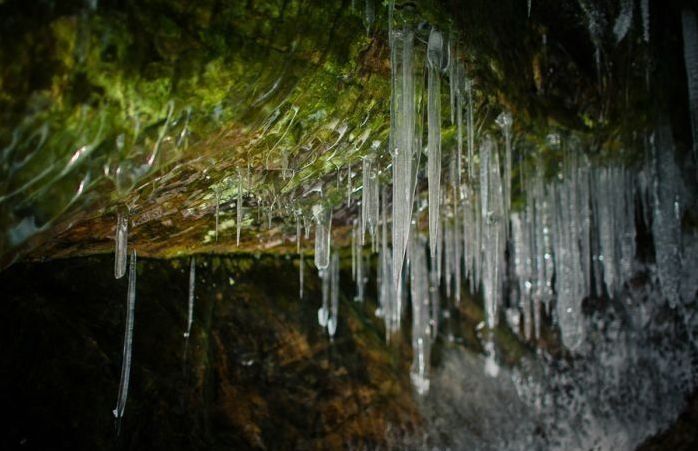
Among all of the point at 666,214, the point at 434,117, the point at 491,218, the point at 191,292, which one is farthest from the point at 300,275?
the point at 666,214

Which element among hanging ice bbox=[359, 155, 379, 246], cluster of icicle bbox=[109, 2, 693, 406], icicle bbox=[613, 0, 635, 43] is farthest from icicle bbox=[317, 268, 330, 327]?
icicle bbox=[613, 0, 635, 43]

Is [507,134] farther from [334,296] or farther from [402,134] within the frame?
[334,296]

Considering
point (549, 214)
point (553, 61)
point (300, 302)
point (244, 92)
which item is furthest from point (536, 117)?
point (300, 302)

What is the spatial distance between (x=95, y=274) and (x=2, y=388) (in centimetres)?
93

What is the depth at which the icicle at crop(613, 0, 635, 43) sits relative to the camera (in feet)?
13.5

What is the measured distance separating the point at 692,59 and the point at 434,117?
3.32 m

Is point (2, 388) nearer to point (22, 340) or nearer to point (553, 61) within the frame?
point (22, 340)

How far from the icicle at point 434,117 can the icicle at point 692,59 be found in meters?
3.14

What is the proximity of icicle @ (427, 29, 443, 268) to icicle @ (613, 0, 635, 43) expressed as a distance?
213 cm

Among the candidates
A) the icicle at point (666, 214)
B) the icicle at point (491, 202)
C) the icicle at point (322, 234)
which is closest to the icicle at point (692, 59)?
the icicle at point (666, 214)

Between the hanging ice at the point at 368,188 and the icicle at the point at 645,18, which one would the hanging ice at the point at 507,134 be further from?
the icicle at the point at 645,18

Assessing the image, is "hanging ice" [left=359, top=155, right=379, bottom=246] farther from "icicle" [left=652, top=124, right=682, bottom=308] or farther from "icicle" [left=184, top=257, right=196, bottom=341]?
"icicle" [left=652, top=124, right=682, bottom=308]

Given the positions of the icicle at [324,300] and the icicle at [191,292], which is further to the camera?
the icicle at [324,300]

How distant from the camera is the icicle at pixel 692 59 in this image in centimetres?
472
